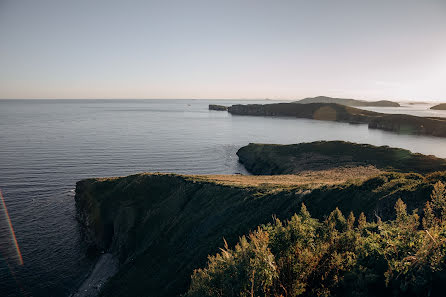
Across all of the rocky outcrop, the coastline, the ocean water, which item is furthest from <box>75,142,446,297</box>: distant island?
the rocky outcrop

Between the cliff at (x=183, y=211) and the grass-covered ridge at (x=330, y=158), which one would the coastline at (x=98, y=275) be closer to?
the cliff at (x=183, y=211)

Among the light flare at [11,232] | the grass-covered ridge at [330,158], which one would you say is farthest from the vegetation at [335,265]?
the grass-covered ridge at [330,158]

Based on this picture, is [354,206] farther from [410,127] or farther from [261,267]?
[410,127]

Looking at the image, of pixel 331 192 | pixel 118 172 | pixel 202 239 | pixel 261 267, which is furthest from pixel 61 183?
pixel 261 267

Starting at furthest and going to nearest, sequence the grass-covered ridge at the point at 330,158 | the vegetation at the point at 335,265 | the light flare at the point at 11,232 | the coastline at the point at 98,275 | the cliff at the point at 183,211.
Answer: the grass-covered ridge at the point at 330,158 → the light flare at the point at 11,232 → the coastline at the point at 98,275 → the cliff at the point at 183,211 → the vegetation at the point at 335,265

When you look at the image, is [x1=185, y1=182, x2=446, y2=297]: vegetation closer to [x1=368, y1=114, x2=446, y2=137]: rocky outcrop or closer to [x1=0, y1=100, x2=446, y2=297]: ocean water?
[x1=0, y1=100, x2=446, y2=297]: ocean water

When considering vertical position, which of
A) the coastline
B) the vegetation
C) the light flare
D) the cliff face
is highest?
the vegetation

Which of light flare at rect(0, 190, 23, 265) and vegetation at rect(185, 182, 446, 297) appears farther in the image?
light flare at rect(0, 190, 23, 265)
